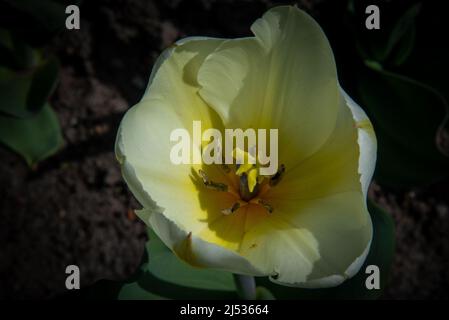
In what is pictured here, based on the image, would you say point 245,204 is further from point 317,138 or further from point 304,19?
point 304,19

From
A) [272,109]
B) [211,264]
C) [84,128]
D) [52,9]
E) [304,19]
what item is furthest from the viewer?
[84,128]

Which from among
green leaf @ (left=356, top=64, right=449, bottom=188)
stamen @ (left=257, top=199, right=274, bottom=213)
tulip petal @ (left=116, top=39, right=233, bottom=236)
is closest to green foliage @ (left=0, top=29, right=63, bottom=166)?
tulip petal @ (left=116, top=39, right=233, bottom=236)

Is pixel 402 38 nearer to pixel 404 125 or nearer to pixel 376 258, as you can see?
pixel 404 125

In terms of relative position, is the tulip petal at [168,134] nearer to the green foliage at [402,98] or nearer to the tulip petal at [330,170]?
the tulip petal at [330,170]

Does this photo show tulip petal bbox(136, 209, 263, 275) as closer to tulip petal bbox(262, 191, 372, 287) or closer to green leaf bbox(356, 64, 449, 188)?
tulip petal bbox(262, 191, 372, 287)
